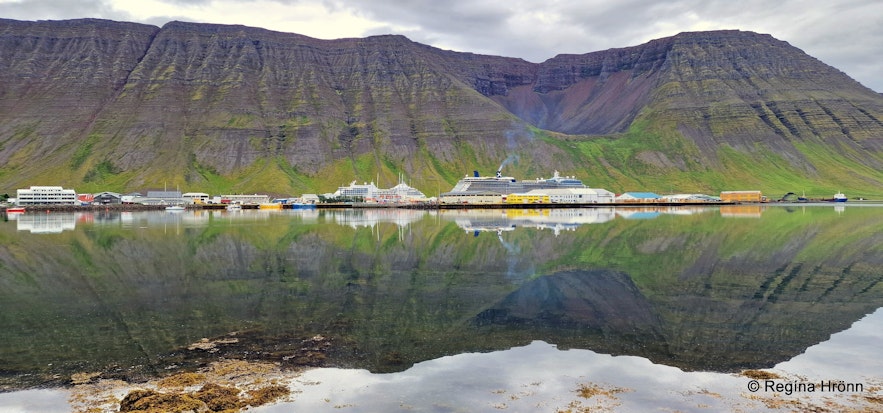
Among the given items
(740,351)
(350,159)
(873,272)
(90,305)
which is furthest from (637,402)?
(350,159)

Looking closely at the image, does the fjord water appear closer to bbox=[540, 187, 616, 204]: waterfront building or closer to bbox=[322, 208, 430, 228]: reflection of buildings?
bbox=[322, 208, 430, 228]: reflection of buildings

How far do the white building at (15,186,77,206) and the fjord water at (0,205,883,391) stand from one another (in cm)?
11941

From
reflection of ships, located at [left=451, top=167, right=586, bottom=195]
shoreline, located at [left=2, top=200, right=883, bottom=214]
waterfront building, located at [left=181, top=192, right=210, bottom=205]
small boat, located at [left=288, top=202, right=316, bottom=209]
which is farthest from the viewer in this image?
reflection of ships, located at [left=451, top=167, right=586, bottom=195]

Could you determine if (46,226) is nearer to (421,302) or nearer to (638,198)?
(421,302)

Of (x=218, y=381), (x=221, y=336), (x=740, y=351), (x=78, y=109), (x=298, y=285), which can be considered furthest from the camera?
(x=78, y=109)

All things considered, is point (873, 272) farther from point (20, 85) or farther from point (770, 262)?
point (20, 85)

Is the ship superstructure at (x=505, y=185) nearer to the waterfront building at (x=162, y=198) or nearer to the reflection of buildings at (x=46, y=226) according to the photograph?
the waterfront building at (x=162, y=198)

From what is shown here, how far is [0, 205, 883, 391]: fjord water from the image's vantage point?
15.9 m

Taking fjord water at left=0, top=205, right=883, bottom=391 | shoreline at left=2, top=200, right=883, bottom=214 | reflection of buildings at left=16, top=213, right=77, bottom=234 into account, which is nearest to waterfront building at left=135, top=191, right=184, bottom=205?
shoreline at left=2, top=200, right=883, bottom=214

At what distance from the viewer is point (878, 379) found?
1362cm

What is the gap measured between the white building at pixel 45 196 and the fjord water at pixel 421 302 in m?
119

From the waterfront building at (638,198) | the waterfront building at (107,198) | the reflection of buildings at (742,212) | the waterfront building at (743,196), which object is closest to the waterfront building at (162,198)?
the waterfront building at (107,198)

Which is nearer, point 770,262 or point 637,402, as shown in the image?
point 637,402

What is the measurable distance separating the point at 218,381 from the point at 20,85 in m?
229
